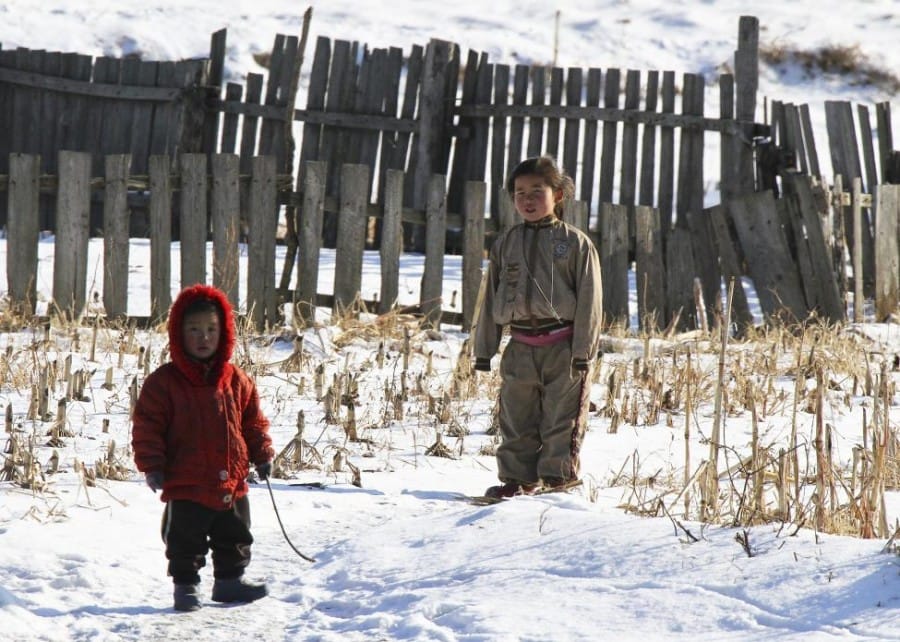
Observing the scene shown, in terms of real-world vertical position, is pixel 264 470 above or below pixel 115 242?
below

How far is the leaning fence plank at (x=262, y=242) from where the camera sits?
27.4 ft

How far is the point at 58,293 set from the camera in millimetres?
8242

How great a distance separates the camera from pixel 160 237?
27.0ft

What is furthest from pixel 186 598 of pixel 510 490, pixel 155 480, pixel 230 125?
pixel 230 125

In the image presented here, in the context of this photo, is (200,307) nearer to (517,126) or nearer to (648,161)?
(648,161)

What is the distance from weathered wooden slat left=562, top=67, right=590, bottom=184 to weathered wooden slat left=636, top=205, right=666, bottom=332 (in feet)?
5.10

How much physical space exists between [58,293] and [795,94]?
1600 centimetres

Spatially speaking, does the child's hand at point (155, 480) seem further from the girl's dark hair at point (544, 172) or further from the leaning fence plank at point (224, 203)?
the leaning fence plank at point (224, 203)

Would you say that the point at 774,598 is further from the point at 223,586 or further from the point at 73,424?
the point at 73,424

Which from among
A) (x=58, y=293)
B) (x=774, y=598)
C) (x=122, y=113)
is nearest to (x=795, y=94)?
(x=122, y=113)

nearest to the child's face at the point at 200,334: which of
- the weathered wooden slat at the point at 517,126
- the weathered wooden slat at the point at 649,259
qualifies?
the weathered wooden slat at the point at 649,259

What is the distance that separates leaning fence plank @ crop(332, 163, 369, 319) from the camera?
8.51 m

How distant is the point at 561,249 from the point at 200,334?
5.63 feet

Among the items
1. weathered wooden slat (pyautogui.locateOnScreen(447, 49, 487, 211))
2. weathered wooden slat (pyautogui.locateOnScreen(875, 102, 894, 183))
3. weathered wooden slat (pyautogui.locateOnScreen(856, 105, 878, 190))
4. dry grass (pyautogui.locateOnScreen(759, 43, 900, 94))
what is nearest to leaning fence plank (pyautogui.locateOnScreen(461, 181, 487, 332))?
weathered wooden slat (pyautogui.locateOnScreen(447, 49, 487, 211))
